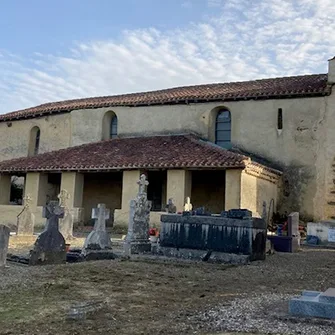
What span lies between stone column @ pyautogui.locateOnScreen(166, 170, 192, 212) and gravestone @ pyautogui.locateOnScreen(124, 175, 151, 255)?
18.8 ft

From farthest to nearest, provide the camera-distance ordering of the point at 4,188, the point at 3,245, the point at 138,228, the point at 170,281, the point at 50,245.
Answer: the point at 4,188
the point at 138,228
the point at 50,245
the point at 3,245
the point at 170,281

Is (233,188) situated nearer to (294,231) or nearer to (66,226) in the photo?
(294,231)

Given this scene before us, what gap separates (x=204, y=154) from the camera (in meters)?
19.2

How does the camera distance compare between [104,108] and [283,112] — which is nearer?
[283,112]

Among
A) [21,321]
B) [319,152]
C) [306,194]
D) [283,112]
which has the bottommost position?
[21,321]

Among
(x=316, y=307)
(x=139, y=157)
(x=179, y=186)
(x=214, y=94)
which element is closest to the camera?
(x=316, y=307)

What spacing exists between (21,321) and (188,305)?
2.26m

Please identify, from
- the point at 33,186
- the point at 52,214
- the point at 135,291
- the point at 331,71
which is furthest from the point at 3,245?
the point at 331,71

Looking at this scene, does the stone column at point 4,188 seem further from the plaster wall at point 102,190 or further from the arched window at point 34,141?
the arched window at point 34,141

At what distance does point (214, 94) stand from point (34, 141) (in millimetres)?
12809

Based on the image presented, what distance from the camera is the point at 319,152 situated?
20.6 metres

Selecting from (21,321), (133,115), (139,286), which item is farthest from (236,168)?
(21,321)

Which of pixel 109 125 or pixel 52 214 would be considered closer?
pixel 52 214

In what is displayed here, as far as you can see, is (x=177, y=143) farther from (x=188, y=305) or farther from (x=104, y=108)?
(x=188, y=305)
